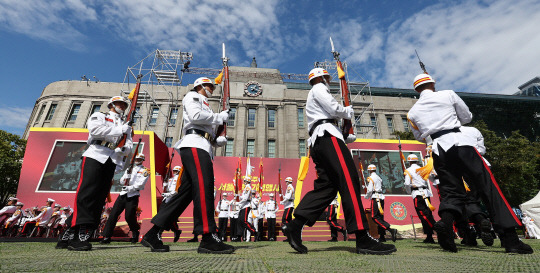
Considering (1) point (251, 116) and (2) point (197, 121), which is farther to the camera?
(1) point (251, 116)

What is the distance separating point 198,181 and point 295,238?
3.97ft

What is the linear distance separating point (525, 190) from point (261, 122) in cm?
2267

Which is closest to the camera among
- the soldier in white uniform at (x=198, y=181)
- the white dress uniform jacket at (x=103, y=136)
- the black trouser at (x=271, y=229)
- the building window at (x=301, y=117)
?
the soldier in white uniform at (x=198, y=181)

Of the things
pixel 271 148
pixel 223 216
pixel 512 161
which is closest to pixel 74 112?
pixel 271 148

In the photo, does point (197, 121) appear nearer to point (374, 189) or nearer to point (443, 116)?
point (443, 116)


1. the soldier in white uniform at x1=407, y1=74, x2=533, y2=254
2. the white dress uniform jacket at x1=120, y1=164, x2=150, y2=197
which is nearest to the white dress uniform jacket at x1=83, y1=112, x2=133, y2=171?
the white dress uniform jacket at x1=120, y1=164, x2=150, y2=197

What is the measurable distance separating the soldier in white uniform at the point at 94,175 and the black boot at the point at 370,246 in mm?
3135

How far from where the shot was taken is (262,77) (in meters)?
29.7

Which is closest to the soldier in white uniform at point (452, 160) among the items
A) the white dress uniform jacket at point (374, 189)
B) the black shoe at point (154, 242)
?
the black shoe at point (154, 242)

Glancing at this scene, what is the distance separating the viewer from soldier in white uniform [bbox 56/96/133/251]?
340 centimetres

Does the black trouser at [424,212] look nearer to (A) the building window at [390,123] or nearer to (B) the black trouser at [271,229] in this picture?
(B) the black trouser at [271,229]

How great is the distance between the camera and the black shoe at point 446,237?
286 cm

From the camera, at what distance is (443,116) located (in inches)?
122

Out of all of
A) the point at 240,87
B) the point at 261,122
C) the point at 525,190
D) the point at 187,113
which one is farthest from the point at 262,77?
the point at 187,113
